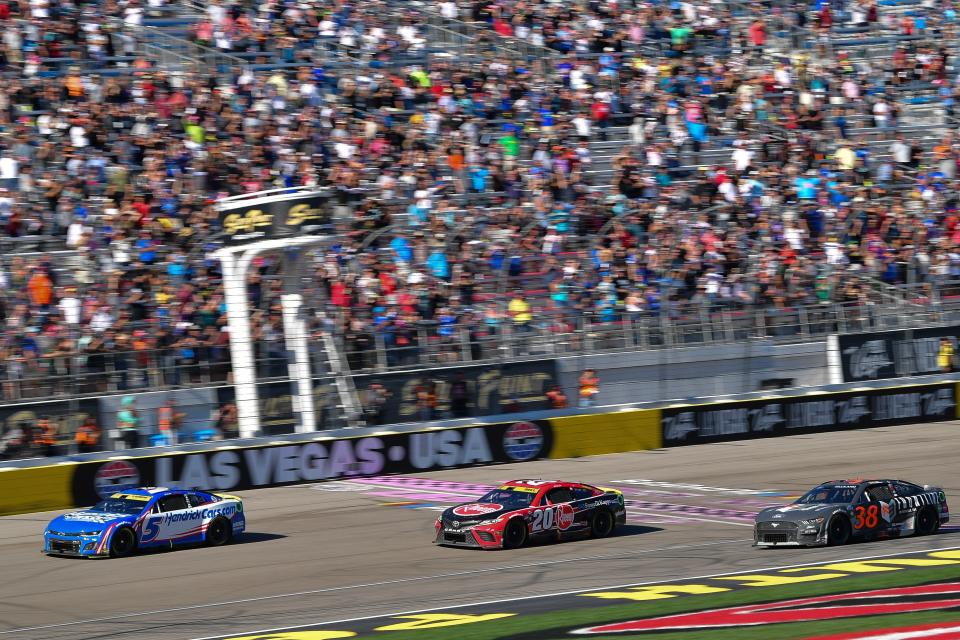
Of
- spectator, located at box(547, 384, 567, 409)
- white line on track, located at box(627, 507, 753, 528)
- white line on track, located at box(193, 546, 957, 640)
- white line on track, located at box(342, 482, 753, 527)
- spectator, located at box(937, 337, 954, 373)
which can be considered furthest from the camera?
spectator, located at box(937, 337, 954, 373)

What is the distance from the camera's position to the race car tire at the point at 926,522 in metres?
17.2

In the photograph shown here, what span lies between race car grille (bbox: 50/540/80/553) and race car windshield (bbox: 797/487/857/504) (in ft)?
29.3

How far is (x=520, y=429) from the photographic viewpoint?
84.4 feet

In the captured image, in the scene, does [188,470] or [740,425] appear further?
[740,425]

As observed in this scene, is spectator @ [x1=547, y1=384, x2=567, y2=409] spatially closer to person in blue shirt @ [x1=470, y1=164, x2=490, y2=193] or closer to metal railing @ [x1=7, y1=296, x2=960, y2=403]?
metal railing @ [x1=7, y1=296, x2=960, y2=403]

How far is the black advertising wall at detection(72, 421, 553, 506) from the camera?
2189 centimetres

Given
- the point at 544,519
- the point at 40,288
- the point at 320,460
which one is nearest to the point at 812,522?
the point at 544,519

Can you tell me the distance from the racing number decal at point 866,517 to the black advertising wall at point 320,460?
375 inches

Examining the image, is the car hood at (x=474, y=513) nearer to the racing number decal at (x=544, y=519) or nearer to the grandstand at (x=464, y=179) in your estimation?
the racing number decal at (x=544, y=519)

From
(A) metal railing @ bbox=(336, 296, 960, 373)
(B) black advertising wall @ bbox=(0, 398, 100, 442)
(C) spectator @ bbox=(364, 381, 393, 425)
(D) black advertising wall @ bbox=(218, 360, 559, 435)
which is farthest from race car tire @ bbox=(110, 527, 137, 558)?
(C) spectator @ bbox=(364, 381, 393, 425)

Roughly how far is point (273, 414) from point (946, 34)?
22267 millimetres

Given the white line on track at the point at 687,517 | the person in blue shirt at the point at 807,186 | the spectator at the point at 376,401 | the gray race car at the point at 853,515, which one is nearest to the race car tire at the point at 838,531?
the gray race car at the point at 853,515

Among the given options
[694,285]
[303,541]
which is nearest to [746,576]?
[303,541]

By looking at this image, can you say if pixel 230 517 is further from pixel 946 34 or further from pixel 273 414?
pixel 946 34
